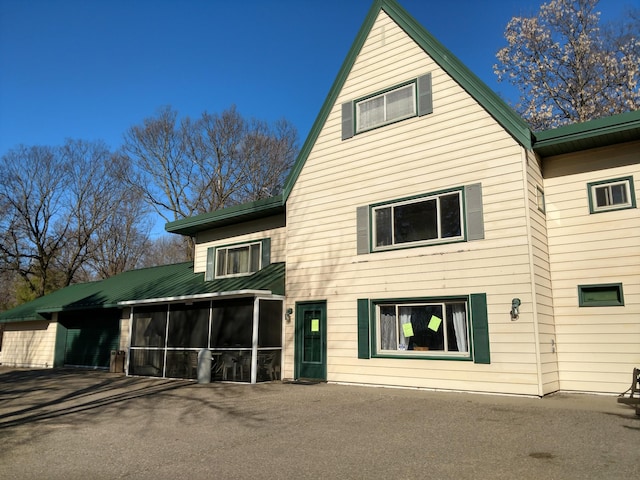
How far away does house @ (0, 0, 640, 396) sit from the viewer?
10008 millimetres

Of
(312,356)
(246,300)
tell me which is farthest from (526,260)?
(246,300)

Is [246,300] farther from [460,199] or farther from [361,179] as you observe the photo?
[460,199]

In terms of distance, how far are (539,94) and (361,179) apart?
13.3 metres

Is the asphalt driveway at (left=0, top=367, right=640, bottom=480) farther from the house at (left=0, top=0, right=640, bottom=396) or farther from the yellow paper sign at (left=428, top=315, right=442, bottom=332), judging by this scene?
the yellow paper sign at (left=428, top=315, right=442, bottom=332)

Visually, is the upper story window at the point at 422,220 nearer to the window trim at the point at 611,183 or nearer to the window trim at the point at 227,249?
the window trim at the point at 611,183

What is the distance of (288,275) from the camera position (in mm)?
13734

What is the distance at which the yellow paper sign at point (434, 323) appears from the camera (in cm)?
1091

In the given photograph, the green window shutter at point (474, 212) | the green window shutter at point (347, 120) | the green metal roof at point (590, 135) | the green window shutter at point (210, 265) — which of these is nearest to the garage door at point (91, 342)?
the green window shutter at point (210, 265)

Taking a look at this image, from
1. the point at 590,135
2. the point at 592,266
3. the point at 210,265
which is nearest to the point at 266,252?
the point at 210,265

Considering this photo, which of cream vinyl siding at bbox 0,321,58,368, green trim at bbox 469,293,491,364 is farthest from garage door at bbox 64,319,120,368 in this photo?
green trim at bbox 469,293,491,364

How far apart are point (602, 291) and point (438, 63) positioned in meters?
6.38

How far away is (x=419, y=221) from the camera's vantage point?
38.0 feet

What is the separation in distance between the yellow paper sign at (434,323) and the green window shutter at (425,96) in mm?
4901

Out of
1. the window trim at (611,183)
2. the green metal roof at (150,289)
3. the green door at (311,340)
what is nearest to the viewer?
the window trim at (611,183)
